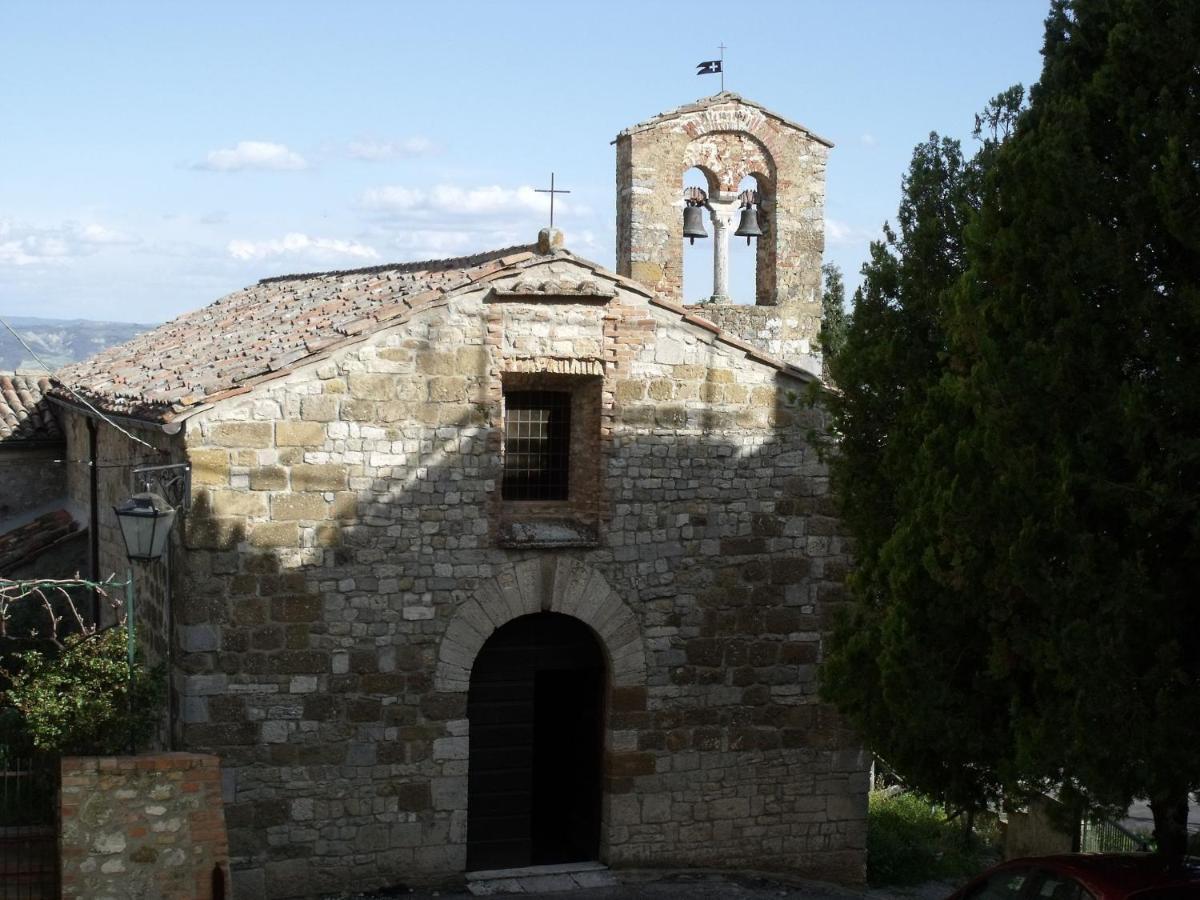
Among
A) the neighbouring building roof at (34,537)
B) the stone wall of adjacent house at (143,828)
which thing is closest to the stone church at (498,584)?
the stone wall of adjacent house at (143,828)

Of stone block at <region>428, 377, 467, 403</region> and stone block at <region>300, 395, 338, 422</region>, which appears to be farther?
stone block at <region>428, 377, 467, 403</region>

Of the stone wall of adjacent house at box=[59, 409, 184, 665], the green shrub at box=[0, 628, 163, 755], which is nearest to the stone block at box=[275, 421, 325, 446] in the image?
the stone wall of adjacent house at box=[59, 409, 184, 665]

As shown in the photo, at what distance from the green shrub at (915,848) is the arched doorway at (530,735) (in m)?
2.86

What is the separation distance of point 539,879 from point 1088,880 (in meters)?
5.61

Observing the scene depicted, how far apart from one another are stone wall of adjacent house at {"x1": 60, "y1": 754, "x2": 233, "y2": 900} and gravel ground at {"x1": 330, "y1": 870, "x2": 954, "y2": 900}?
1.93 meters

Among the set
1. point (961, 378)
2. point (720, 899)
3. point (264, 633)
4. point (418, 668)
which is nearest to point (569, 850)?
point (720, 899)

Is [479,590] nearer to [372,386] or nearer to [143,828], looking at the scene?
[372,386]

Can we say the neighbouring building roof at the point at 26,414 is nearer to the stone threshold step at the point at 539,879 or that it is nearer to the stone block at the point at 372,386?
the stone block at the point at 372,386

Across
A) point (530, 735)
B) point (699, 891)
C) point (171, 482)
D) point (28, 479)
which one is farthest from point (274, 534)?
point (28, 479)

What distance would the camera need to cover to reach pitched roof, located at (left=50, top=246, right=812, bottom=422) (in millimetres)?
11570

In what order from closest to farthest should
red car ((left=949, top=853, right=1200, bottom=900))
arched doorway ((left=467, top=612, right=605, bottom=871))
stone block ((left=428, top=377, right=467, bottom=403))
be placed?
red car ((left=949, top=853, right=1200, bottom=900)), stone block ((left=428, top=377, right=467, bottom=403)), arched doorway ((left=467, top=612, right=605, bottom=871))

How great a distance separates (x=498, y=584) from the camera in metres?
12.2

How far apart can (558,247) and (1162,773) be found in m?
6.49

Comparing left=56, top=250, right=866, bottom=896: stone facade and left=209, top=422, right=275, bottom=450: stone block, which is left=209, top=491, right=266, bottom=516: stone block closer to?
left=56, top=250, right=866, bottom=896: stone facade
